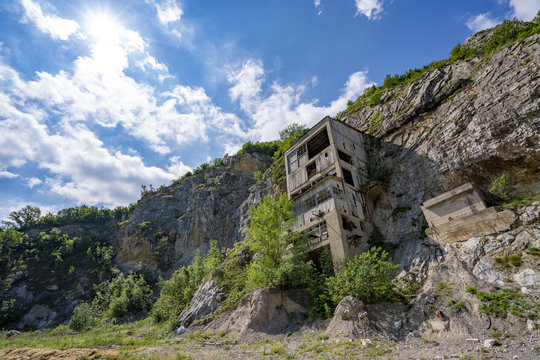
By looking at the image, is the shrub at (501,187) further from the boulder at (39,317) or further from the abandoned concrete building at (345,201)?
the boulder at (39,317)

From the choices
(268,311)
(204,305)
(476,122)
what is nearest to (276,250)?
(268,311)

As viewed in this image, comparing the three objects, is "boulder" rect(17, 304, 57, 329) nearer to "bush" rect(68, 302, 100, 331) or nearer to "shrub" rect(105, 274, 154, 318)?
"shrub" rect(105, 274, 154, 318)

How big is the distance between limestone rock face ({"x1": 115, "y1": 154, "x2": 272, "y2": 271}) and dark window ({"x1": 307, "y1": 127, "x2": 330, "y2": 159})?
1285 cm

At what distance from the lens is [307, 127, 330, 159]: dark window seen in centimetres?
3459

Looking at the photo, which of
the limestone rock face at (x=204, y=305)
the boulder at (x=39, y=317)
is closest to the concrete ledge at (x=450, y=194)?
the limestone rock face at (x=204, y=305)

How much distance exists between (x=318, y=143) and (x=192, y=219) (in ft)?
119

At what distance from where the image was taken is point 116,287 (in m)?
55.3

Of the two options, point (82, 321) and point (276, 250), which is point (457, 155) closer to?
point (276, 250)

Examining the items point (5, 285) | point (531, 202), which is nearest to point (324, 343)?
point (531, 202)

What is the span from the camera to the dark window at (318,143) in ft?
113

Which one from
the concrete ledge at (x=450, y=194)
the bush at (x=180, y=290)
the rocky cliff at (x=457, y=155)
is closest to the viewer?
the rocky cliff at (x=457, y=155)

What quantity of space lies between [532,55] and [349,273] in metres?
24.0

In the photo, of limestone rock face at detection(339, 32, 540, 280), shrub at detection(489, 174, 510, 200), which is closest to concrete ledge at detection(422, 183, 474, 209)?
limestone rock face at detection(339, 32, 540, 280)

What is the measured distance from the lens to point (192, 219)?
5994 centimetres
